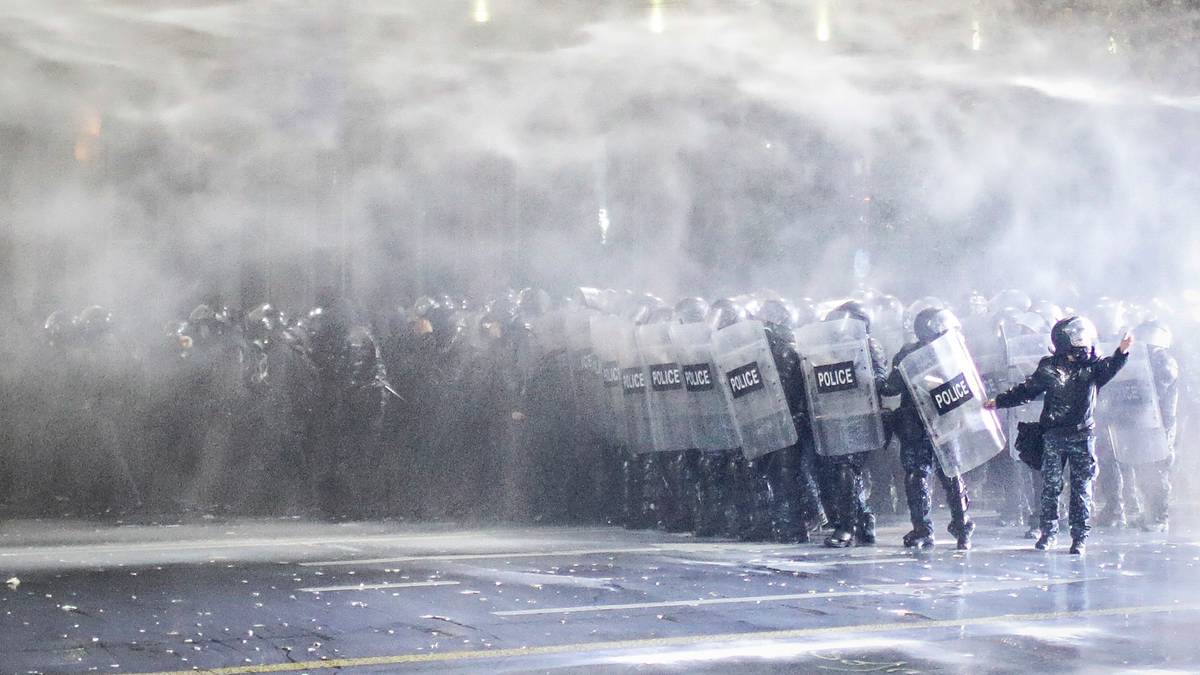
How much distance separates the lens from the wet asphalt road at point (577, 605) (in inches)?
247

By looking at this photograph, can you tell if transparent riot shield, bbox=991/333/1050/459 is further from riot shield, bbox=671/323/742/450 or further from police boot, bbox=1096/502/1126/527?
riot shield, bbox=671/323/742/450

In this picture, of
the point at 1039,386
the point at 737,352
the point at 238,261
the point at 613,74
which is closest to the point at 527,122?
the point at 613,74

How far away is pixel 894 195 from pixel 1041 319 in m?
10.4

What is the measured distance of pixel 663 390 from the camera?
11586 mm

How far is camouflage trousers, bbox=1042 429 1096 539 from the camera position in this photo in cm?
1032

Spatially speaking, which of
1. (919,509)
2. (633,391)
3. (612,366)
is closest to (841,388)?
(919,509)

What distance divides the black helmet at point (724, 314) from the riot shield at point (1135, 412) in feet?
9.64

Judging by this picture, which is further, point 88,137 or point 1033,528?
point 88,137

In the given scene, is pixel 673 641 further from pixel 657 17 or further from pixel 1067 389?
pixel 657 17

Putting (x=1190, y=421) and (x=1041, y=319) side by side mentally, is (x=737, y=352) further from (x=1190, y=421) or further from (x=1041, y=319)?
(x=1190, y=421)

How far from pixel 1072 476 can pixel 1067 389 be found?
1.99 ft

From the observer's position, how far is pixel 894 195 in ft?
74.4

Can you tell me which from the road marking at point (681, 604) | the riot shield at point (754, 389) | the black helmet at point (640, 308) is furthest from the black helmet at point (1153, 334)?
the road marking at point (681, 604)

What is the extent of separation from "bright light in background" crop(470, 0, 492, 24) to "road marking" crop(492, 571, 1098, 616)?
23.8 feet
